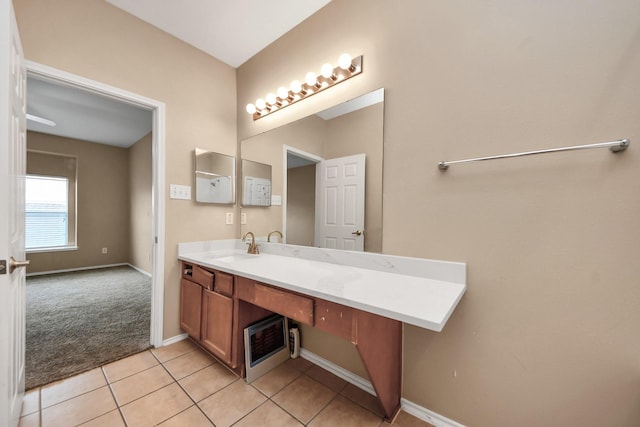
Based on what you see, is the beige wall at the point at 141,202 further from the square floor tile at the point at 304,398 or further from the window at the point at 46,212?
the square floor tile at the point at 304,398

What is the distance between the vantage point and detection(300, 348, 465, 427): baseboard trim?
125 centimetres

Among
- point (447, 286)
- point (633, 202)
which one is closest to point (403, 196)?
point (447, 286)

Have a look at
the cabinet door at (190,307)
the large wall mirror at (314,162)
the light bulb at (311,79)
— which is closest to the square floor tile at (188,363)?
the cabinet door at (190,307)

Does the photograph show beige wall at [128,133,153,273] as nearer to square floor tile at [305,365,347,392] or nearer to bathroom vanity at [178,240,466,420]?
bathroom vanity at [178,240,466,420]

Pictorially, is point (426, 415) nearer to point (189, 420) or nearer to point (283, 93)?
point (189, 420)

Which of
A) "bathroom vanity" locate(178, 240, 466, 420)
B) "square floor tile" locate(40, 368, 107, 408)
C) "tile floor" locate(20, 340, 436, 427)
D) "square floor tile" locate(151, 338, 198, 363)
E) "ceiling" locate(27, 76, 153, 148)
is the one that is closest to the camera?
"bathroom vanity" locate(178, 240, 466, 420)

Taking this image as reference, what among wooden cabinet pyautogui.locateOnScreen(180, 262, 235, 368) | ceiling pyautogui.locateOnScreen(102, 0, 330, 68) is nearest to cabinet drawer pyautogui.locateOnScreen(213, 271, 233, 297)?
wooden cabinet pyautogui.locateOnScreen(180, 262, 235, 368)

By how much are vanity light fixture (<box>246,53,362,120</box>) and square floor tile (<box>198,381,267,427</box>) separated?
6.56ft

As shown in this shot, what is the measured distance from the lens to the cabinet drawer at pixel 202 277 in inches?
68.0

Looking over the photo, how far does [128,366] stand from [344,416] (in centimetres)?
152

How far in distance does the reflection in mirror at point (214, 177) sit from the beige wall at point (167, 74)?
0.24 feet

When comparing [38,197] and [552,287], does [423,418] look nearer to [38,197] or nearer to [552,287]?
[552,287]

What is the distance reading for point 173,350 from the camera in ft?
6.31

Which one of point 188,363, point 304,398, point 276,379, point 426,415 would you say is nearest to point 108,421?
point 188,363
